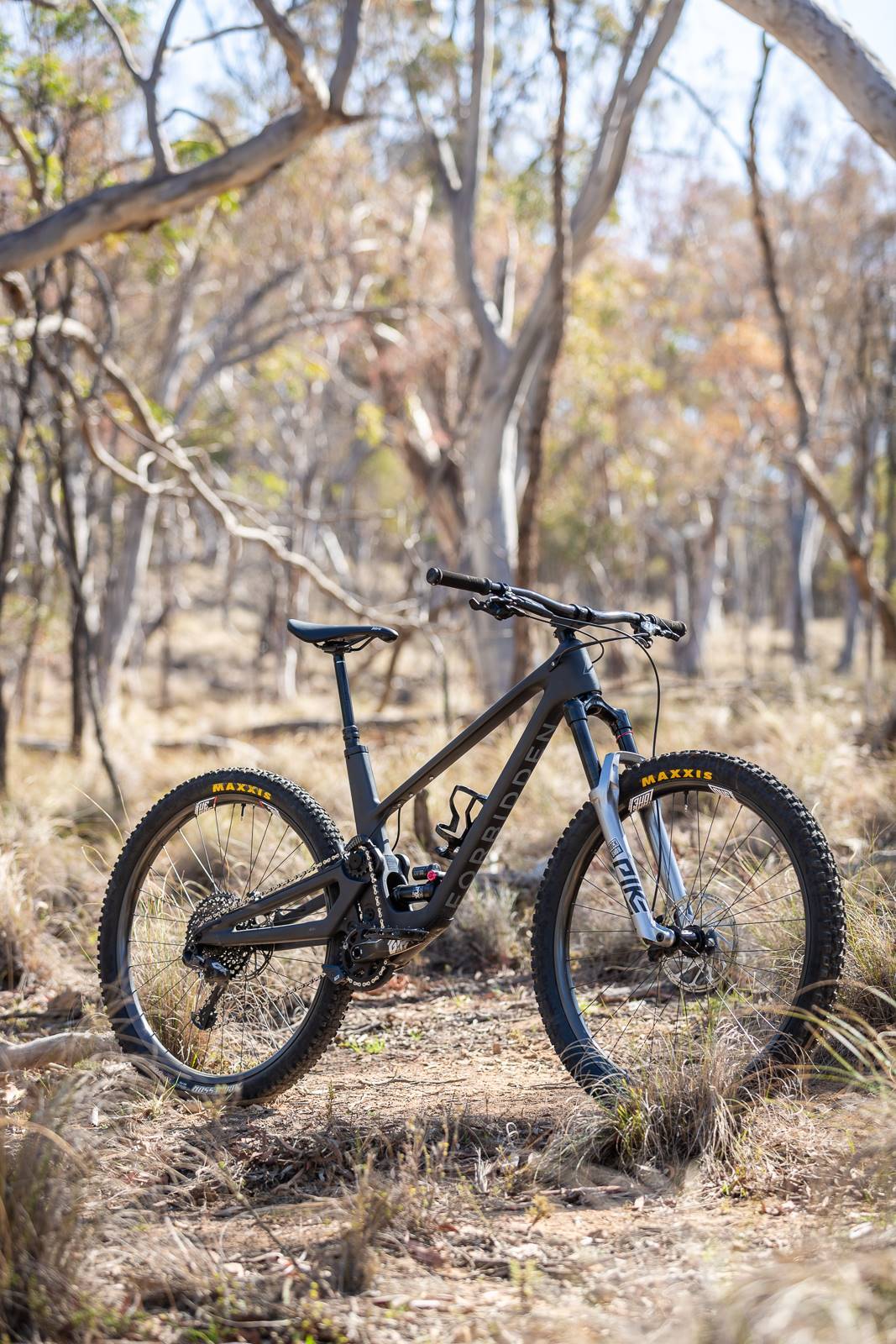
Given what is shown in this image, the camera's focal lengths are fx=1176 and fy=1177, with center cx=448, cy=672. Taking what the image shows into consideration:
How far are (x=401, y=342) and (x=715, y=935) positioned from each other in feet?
46.6

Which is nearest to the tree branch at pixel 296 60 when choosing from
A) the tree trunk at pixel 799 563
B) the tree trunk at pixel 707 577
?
the tree trunk at pixel 707 577

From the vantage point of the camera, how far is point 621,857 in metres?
3.04

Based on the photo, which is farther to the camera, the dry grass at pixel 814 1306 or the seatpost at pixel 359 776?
the seatpost at pixel 359 776

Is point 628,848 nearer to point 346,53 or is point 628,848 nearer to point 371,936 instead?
point 371,936

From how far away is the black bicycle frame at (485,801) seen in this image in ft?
10.5

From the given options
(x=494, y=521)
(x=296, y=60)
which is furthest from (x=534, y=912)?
(x=494, y=521)

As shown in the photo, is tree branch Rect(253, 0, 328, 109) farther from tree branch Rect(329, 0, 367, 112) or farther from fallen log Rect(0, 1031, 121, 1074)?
fallen log Rect(0, 1031, 121, 1074)

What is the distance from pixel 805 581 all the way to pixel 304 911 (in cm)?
2531

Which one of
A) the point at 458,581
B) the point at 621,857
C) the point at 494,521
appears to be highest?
the point at 494,521

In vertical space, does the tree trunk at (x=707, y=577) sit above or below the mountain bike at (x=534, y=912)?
above

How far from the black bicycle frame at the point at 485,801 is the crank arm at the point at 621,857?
0.17 feet

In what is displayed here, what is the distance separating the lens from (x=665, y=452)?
27891mm

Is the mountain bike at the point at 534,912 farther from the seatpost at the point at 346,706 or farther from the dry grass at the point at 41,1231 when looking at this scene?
the dry grass at the point at 41,1231

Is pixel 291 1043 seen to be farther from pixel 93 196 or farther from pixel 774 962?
pixel 93 196
